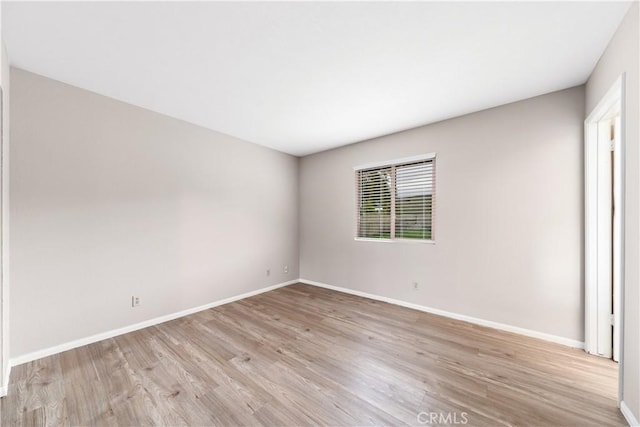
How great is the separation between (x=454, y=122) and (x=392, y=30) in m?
1.90

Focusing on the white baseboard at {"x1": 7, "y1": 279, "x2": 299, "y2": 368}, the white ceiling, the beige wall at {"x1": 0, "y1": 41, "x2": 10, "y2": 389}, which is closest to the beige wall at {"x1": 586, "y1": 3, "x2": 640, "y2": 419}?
the white ceiling

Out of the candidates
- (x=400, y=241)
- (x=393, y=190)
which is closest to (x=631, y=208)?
(x=400, y=241)

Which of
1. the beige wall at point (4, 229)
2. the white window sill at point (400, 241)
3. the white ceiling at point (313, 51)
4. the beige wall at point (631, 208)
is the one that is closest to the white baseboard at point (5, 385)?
the beige wall at point (4, 229)

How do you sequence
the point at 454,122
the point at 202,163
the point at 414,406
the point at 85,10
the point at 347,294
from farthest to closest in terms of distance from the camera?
the point at 347,294 → the point at 202,163 → the point at 454,122 → the point at 414,406 → the point at 85,10

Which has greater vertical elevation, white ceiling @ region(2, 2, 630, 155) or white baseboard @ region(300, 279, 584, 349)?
white ceiling @ region(2, 2, 630, 155)

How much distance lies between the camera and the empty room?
157cm


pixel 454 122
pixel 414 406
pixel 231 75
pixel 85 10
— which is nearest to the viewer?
pixel 85 10

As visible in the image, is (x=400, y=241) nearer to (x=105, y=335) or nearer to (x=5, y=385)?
(x=105, y=335)

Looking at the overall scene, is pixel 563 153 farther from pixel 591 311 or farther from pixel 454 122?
pixel 591 311

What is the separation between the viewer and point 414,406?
1.62 meters

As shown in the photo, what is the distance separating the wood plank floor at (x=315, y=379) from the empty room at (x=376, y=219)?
20mm

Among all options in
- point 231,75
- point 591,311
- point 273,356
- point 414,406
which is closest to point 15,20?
point 231,75

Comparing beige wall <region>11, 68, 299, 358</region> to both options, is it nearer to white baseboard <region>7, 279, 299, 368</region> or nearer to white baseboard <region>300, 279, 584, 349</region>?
Result: white baseboard <region>7, 279, 299, 368</region>

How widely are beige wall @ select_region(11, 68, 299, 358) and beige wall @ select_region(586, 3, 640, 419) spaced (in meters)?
3.99
